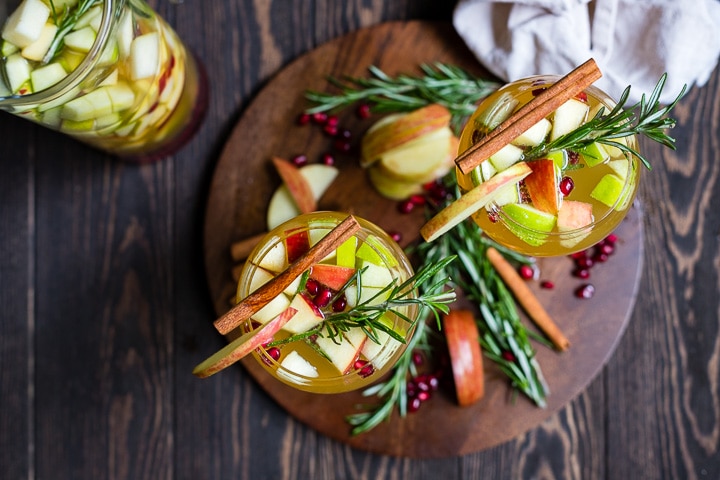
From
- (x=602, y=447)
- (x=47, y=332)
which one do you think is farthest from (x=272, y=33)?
(x=602, y=447)

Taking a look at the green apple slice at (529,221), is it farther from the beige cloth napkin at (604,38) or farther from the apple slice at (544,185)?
the beige cloth napkin at (604,38)

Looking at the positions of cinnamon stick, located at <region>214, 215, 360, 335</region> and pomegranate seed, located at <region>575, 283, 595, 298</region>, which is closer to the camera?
cinnamon stick, located at <region>214, 215, 360, 335</region>

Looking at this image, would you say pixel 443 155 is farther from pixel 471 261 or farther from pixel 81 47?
pixel 81 47

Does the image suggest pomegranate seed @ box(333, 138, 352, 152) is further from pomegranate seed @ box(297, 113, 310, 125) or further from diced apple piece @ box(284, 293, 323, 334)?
diced apple piece @ box(284, 293, 323, 334)

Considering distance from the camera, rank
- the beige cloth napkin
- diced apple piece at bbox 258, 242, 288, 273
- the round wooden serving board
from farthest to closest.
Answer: the round wooden serving board → the beige cloth napkin → diced apple piece at bbox 258, 242, 288, 273

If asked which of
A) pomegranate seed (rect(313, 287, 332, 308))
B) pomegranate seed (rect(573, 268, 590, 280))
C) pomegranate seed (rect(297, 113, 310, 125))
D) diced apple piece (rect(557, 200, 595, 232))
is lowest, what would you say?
pomegranate seed (rect(573, 268, 590, 280))

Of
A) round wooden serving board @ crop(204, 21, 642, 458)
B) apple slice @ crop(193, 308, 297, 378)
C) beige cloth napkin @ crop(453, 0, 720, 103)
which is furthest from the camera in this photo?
round wooden serving board @ crop(204, 21, 642, 458)

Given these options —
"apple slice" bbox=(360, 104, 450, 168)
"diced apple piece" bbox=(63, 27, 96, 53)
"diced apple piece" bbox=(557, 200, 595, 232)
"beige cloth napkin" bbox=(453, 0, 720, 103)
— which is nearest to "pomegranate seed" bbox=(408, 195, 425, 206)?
"apple slice" bbox=(360, 104, 450, 168)
